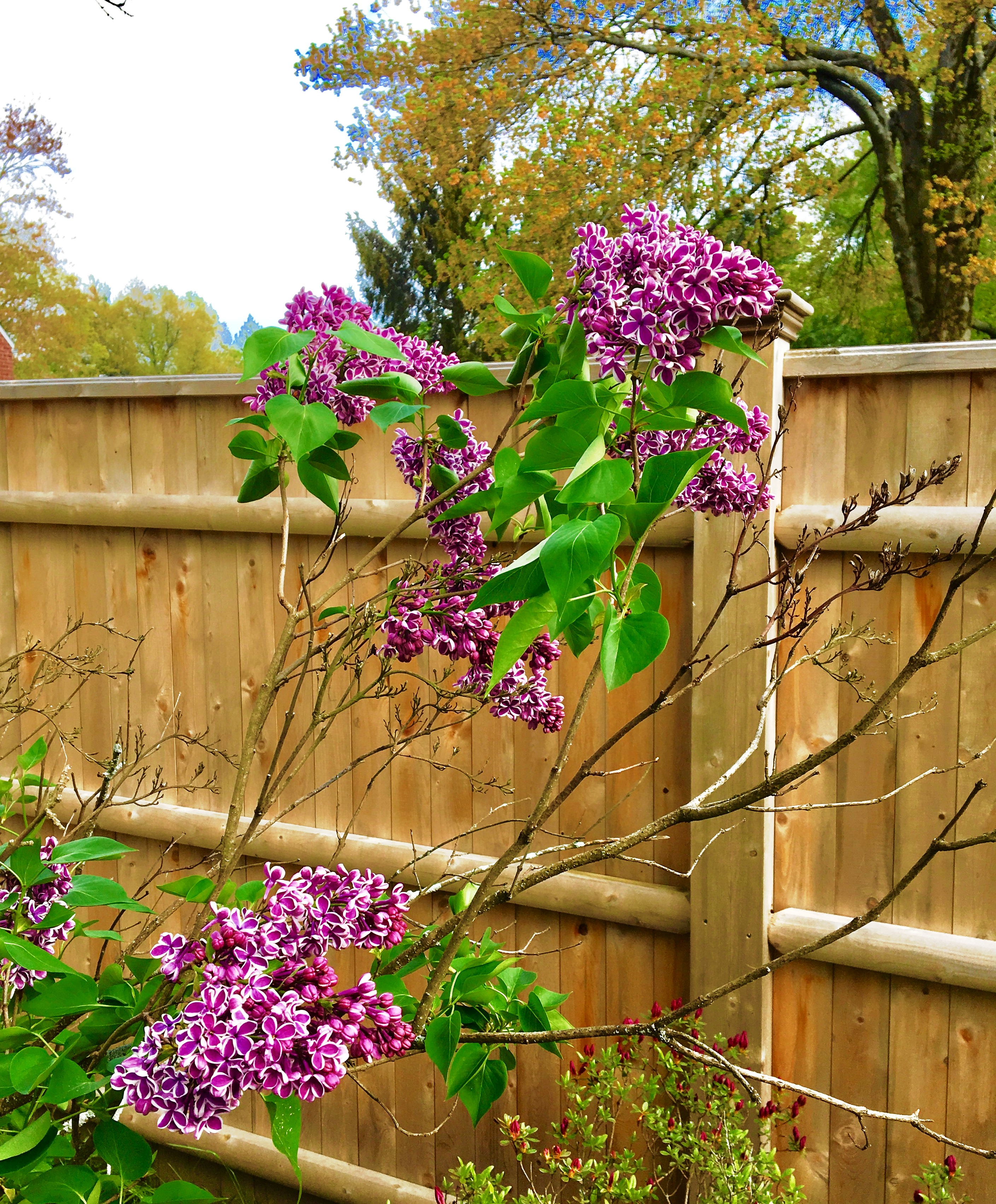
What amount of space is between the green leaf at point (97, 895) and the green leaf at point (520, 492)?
0.50m

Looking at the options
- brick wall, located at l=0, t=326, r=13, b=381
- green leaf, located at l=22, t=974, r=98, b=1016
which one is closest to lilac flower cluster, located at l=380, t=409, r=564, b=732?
A: green leaf, located at l=22, t=974, r=98, b=1016

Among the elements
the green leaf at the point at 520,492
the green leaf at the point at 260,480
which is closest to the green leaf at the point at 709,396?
the green leaf at the point at 520,492

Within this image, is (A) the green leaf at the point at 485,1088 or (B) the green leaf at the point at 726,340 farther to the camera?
(A) the green leaf at the point at 485,1088

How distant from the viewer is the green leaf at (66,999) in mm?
805

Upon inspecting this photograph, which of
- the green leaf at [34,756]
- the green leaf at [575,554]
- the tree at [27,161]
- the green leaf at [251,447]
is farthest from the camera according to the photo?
the tree at [27,161]

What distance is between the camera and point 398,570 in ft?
6.08

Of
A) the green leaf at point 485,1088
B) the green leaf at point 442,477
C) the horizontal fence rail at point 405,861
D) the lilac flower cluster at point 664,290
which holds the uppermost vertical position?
the lilac flower cluster at point 664,290

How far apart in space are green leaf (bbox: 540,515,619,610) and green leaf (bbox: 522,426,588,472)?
7cm

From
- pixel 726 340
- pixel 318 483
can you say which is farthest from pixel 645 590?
pixel 318 483

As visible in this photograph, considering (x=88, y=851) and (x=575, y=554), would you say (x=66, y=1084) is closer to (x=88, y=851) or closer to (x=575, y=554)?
(x=88, y=851)

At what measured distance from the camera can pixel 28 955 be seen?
798 mm

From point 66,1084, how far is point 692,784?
43.0 inches

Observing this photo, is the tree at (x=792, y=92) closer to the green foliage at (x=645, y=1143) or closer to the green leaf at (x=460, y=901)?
the green foliage at (x=645, y=1143)

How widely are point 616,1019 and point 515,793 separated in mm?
443
